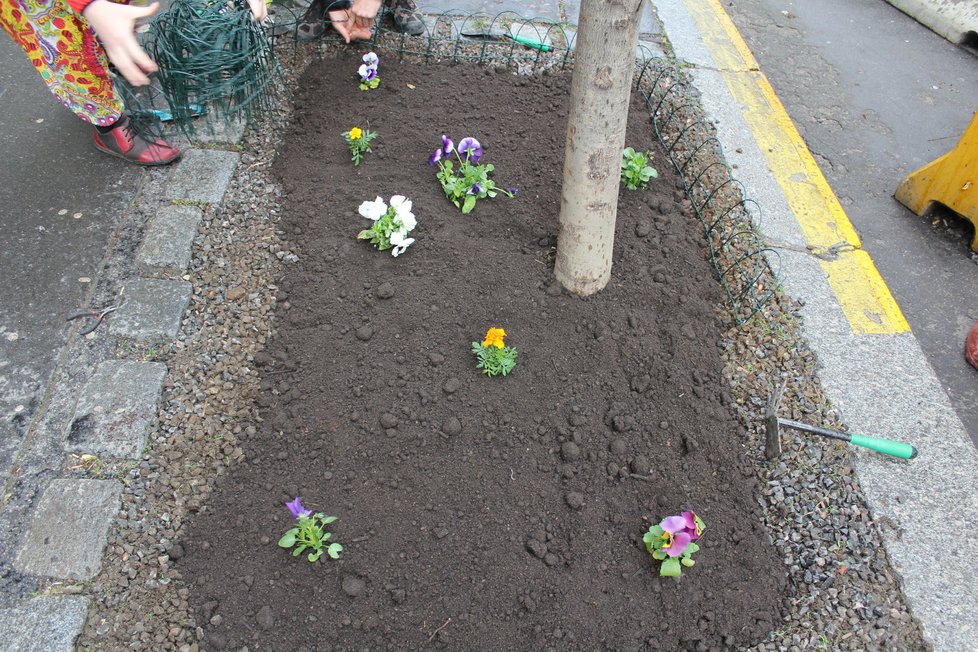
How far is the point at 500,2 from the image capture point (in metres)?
4.59

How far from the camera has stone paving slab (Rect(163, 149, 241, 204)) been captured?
3.07 metres

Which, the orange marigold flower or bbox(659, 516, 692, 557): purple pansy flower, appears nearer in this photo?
bbox(659, 516, 692, 557): purple pansy flower

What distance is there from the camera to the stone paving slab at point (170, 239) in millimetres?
2795

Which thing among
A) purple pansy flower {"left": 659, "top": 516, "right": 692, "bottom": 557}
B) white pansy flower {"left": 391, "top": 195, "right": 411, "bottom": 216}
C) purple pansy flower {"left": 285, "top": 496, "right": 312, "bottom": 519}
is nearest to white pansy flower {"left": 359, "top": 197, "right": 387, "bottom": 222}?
white pansy flower {"left": 391, "top": 195, "right": 411, "bottom": 216}

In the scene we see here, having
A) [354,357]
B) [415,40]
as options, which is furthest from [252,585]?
[415,40]

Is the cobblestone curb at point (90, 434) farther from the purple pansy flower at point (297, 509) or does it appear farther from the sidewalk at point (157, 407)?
the purple pansy flower at point (297, 509)

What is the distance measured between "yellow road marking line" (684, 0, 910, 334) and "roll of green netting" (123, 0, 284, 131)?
274 cm

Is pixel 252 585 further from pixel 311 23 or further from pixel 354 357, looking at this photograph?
pixel 311 23

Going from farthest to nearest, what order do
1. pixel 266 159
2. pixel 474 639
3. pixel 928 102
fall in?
pixel 928 102 < pixel 266 159 < pixel 474 639

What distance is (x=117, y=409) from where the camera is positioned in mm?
2330

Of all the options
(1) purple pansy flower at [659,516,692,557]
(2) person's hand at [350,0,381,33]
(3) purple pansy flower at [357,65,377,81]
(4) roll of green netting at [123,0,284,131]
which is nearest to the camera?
(1) purple pansy flower at [659,516,692,557]

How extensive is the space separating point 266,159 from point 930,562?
10.8 feet

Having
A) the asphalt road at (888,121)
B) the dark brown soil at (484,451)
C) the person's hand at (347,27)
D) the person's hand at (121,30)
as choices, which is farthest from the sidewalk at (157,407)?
the person's hand at (347,27)

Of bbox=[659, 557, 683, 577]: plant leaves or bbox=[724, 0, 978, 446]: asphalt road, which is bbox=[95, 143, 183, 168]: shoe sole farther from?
bbox=[724, 0, 978, 446]: asphalt road
